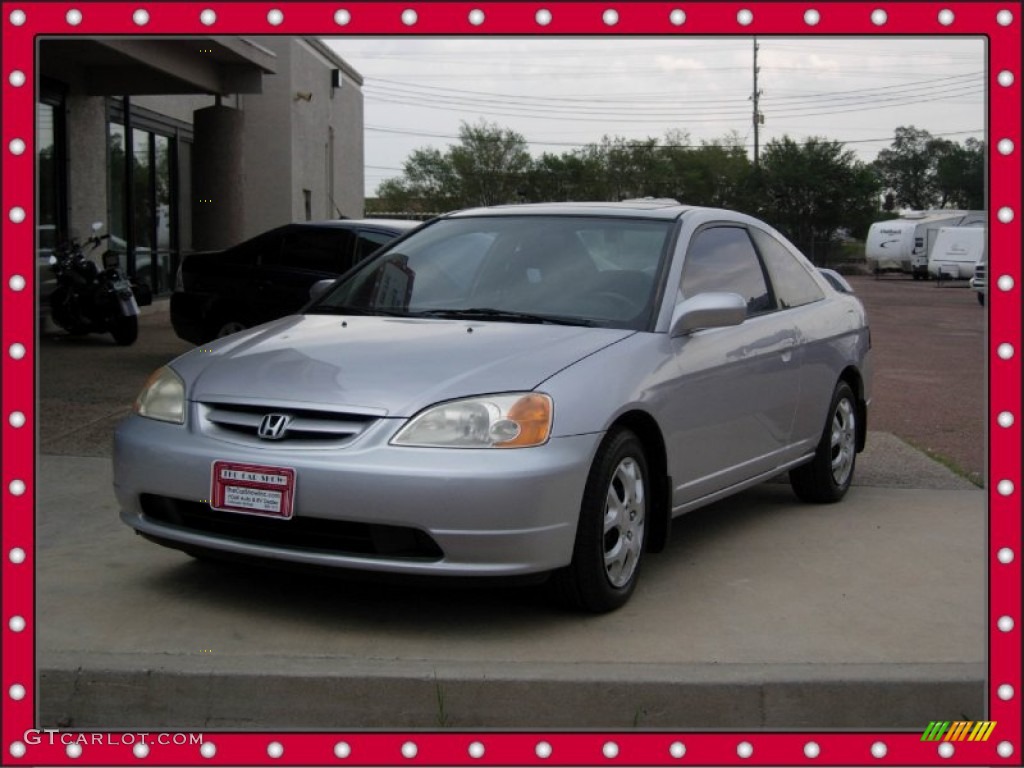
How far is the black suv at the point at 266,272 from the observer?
1141cm

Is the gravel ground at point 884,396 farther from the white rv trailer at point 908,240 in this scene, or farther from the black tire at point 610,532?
the white rv trailer at point 908,240

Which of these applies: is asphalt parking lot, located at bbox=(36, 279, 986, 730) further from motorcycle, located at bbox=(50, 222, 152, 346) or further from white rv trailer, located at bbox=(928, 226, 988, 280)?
white rv trailer, located at bbox=(928, 226, 988, 280)

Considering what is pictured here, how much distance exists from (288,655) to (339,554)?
14.4 inches

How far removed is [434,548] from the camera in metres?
4.27

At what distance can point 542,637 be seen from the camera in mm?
4449

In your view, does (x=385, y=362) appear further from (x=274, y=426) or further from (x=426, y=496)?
(x=426, y=496)

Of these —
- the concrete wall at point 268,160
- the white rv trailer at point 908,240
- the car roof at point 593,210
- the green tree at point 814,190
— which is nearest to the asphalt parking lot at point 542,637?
the car roof at point 593,210

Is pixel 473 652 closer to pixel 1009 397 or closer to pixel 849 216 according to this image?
pixel 1009 397

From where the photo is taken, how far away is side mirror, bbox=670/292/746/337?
5.09 metres

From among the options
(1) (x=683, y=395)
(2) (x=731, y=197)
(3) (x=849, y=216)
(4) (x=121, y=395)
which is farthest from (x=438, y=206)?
(1) (x=683, y=395)

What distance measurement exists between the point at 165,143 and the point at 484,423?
17452mm

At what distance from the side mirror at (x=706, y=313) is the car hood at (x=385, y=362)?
244 millimetres

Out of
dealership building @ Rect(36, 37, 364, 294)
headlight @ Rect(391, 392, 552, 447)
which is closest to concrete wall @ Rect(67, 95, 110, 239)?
dealership building @ Rect(36, 37, 364, 294)

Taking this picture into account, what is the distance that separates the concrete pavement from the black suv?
5693 millimetres
